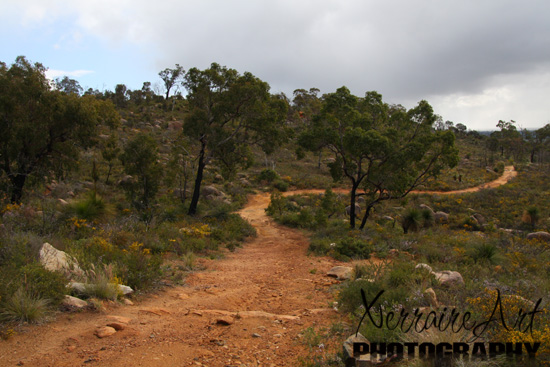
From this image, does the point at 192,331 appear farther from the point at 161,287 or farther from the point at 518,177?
the point at 518,177

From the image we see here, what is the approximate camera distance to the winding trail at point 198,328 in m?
4.03

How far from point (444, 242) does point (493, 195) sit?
65.2 feet

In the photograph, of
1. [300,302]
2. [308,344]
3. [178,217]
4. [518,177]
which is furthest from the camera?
[518,177]

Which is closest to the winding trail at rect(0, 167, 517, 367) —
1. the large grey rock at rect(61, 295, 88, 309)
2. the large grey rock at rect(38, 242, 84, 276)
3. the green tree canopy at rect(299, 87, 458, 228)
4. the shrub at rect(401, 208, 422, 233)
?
the large grey rock at rect(61, 295, 88, 309)

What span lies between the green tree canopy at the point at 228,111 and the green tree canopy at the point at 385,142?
7.88 feet

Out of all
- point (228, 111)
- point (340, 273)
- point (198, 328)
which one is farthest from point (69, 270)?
point (228, 111)

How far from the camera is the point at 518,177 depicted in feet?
124

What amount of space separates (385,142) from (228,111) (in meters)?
7.71

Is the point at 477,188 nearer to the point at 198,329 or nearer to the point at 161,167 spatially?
the point at 161,167

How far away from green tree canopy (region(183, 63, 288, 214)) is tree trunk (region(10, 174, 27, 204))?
728 centimetres

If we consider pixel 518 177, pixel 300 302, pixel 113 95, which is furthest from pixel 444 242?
pixel 113 95

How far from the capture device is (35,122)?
13.1 meters

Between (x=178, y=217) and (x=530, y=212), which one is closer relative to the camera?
(x=178, y=217)

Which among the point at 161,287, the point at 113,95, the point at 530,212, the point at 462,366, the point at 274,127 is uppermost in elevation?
the point at 113,95
